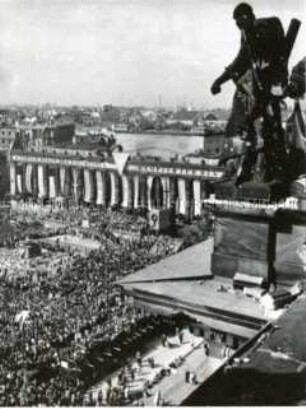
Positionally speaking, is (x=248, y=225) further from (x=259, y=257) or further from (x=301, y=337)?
(x=301, y=337)

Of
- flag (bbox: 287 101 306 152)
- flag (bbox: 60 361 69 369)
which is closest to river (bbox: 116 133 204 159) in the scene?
flag (bbox: 60 361 69 369)

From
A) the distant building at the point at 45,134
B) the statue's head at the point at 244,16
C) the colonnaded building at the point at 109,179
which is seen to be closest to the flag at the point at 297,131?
the statue's head at the point at 244,16

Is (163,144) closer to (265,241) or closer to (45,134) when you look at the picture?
(45,134)

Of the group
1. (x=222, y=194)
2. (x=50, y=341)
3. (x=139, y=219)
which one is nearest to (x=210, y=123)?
(x=139, y=219)

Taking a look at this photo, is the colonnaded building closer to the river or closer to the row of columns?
the row of columns

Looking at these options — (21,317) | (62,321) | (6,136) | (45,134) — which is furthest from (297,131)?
(45,134)

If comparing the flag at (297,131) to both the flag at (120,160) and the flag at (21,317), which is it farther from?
the flag at (120,160)
